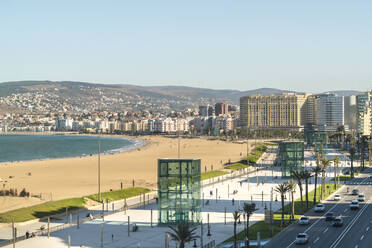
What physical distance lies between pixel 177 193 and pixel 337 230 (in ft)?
41.2

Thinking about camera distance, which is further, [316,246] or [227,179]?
[227,179]

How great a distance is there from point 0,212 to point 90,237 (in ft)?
46.0

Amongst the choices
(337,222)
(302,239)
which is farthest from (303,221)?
(302,239)

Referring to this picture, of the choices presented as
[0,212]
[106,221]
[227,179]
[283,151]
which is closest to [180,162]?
[106,221]

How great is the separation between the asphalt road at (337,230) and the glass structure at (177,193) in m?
7.30

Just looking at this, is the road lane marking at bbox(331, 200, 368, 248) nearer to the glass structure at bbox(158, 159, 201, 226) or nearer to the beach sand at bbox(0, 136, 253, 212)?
the glass structure at bbox(158, 159, 201, 226)

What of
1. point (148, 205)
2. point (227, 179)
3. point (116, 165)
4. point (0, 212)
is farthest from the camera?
point (116, 165)

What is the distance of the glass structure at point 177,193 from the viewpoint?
4059 cm

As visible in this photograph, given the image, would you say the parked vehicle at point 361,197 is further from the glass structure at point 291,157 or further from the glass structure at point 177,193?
the glass structure at point 177,193

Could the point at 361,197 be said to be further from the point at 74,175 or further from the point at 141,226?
the point at 74,175

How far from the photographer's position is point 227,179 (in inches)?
2820

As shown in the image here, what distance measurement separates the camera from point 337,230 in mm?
38969

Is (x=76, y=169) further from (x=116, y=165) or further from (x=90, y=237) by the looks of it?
→ (x=90, y=237)

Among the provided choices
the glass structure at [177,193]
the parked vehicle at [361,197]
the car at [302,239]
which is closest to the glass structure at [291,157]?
the parked vehicle at [361,197]
